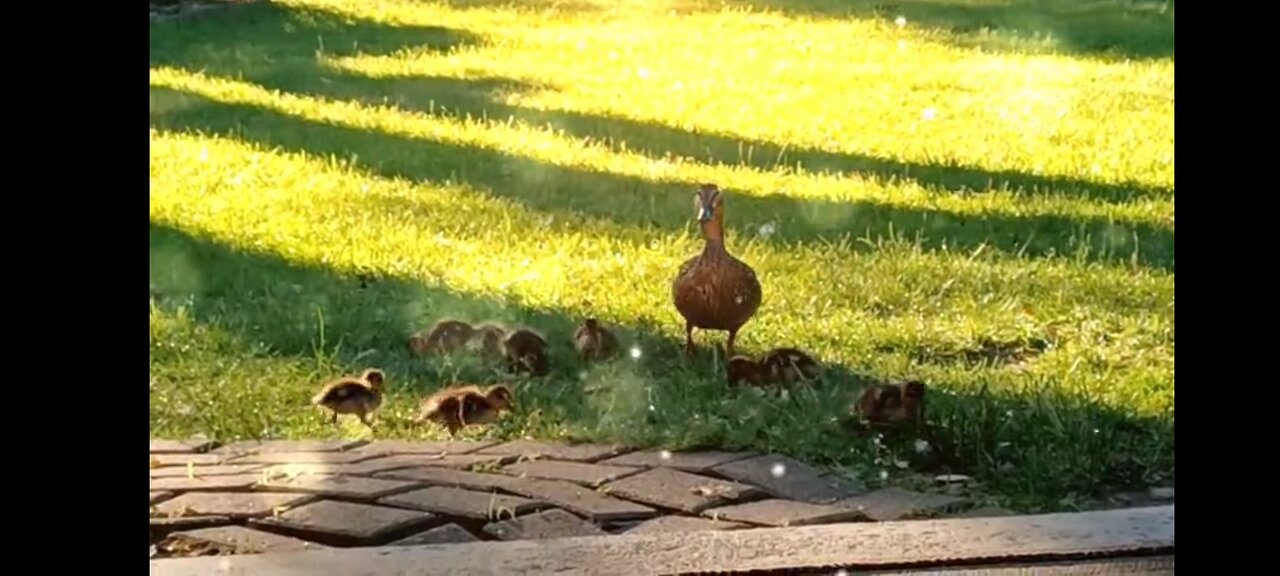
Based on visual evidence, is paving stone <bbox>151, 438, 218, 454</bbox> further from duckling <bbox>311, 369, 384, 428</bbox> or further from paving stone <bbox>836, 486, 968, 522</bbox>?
paving stone <bbox>836, 486, 968, 522</bbox>

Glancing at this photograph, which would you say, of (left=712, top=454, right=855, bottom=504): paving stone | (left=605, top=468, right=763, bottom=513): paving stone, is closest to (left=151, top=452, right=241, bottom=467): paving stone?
(left=605, top=468, right=763, bottom=513): paving stone

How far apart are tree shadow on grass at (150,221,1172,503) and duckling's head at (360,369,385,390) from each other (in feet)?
0.04

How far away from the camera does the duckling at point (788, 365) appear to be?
1.69 metres

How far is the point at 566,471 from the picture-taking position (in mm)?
1658

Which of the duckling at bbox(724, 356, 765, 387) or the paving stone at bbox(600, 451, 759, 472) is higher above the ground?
the duckling at bbox(724, 356, 765, 387)

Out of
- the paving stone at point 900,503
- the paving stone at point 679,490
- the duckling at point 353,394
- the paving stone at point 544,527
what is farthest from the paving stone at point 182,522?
the paving stone at point 900,503

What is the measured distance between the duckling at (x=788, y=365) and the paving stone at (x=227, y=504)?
45 cm

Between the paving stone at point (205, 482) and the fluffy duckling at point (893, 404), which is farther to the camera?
the fluffy duckling at point (893, 404)

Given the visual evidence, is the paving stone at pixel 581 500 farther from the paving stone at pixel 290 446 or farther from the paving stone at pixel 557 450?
the paving stone at pixel 290 446

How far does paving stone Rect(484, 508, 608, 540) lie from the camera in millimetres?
1608

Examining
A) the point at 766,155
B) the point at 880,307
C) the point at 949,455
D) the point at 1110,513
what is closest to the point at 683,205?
the point at 766,155

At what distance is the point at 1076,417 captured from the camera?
1743 millimetres
